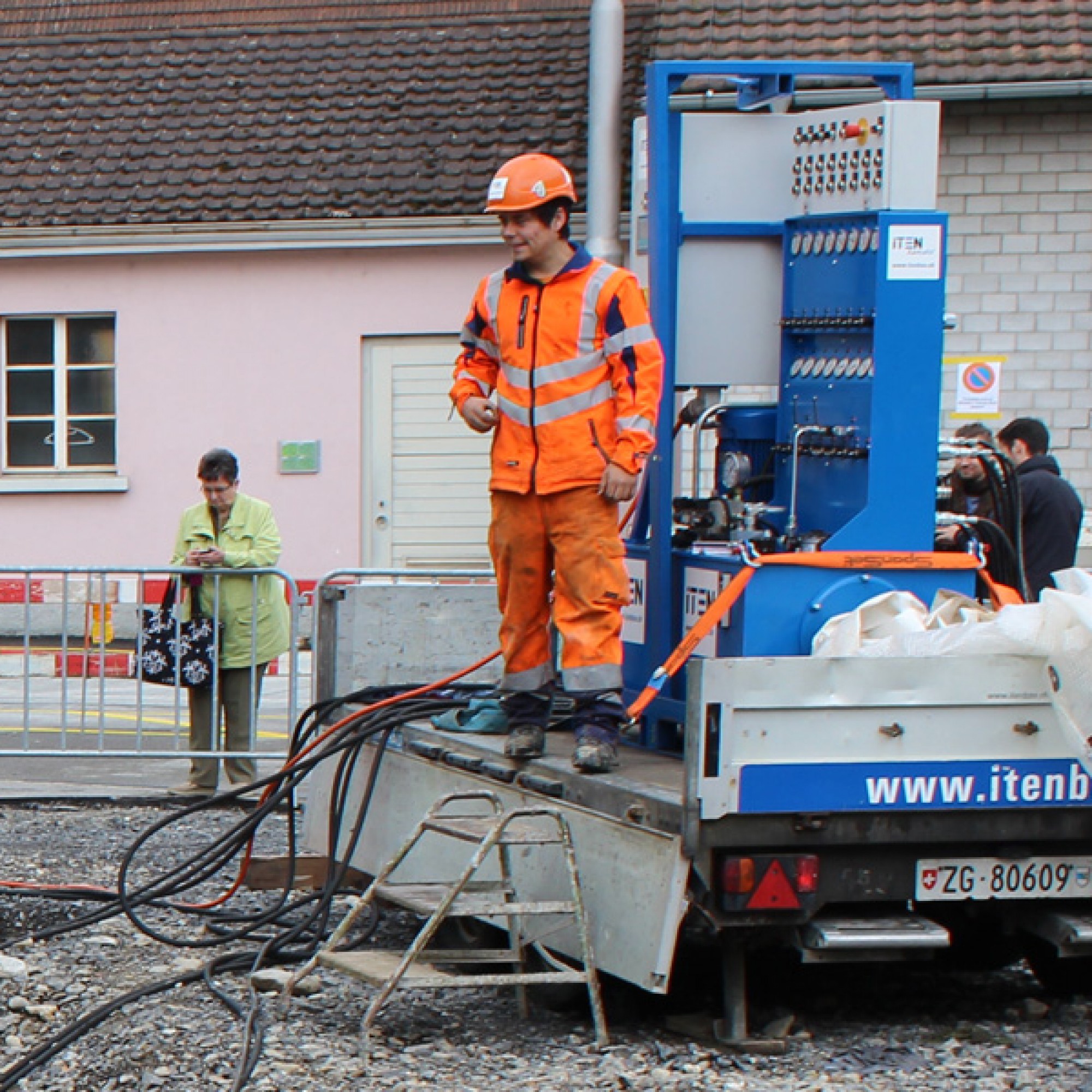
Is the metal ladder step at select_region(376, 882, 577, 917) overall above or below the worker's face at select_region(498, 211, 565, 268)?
below

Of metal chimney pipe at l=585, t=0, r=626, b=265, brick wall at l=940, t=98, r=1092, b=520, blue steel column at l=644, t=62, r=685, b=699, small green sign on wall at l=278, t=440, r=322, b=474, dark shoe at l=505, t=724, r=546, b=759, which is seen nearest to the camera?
dark shoe at l=505, t=724, r=546, b=759

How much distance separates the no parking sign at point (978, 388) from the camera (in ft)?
50.3

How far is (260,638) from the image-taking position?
1094cm

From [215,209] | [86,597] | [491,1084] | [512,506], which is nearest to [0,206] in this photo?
[215,209]

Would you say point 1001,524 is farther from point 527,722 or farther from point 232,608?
point 232,608

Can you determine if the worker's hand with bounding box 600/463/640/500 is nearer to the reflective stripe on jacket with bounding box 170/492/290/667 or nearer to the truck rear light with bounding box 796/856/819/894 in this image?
the truck rear light with bounding box 796/856/819/894

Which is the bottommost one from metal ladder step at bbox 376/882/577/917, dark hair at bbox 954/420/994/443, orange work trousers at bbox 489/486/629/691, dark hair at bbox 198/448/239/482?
metal ladder step at bbox 376/882/577/917

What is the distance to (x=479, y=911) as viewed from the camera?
19.2ft

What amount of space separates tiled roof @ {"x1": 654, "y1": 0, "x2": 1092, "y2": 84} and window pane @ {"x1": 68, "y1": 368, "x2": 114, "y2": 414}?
18.4 feet

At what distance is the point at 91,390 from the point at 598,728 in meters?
12.9

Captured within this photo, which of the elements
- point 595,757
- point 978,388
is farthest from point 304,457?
point 595,757

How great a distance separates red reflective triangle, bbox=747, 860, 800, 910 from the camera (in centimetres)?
556

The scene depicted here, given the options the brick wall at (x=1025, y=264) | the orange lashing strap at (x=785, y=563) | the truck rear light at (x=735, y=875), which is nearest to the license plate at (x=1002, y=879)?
→ the truck rear light at (x=735, y=875)

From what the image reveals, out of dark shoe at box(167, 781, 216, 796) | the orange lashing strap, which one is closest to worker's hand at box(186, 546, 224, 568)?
dark shoe at box(167, 781, 216, 796)
